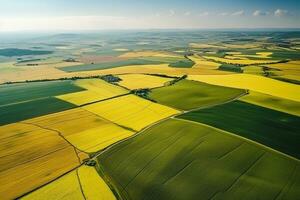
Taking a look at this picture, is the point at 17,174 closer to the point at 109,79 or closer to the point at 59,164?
the point at 59,164

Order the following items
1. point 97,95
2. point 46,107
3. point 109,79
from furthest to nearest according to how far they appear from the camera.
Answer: point 109,79 → point 97,95 → point 46,107

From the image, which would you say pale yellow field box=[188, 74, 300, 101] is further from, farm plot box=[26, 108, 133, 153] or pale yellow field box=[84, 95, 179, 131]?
farm plot box=[26, 108, 133, 153]

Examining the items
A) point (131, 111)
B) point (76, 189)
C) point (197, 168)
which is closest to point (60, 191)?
point (76, 189)

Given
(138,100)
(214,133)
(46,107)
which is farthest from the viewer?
(138,100)

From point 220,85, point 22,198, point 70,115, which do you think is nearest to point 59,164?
point 22,198

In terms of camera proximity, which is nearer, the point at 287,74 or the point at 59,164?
the point at 59,164

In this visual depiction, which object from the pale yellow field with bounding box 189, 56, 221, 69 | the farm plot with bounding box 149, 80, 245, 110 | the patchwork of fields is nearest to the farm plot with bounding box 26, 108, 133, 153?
the patchwork of fields
